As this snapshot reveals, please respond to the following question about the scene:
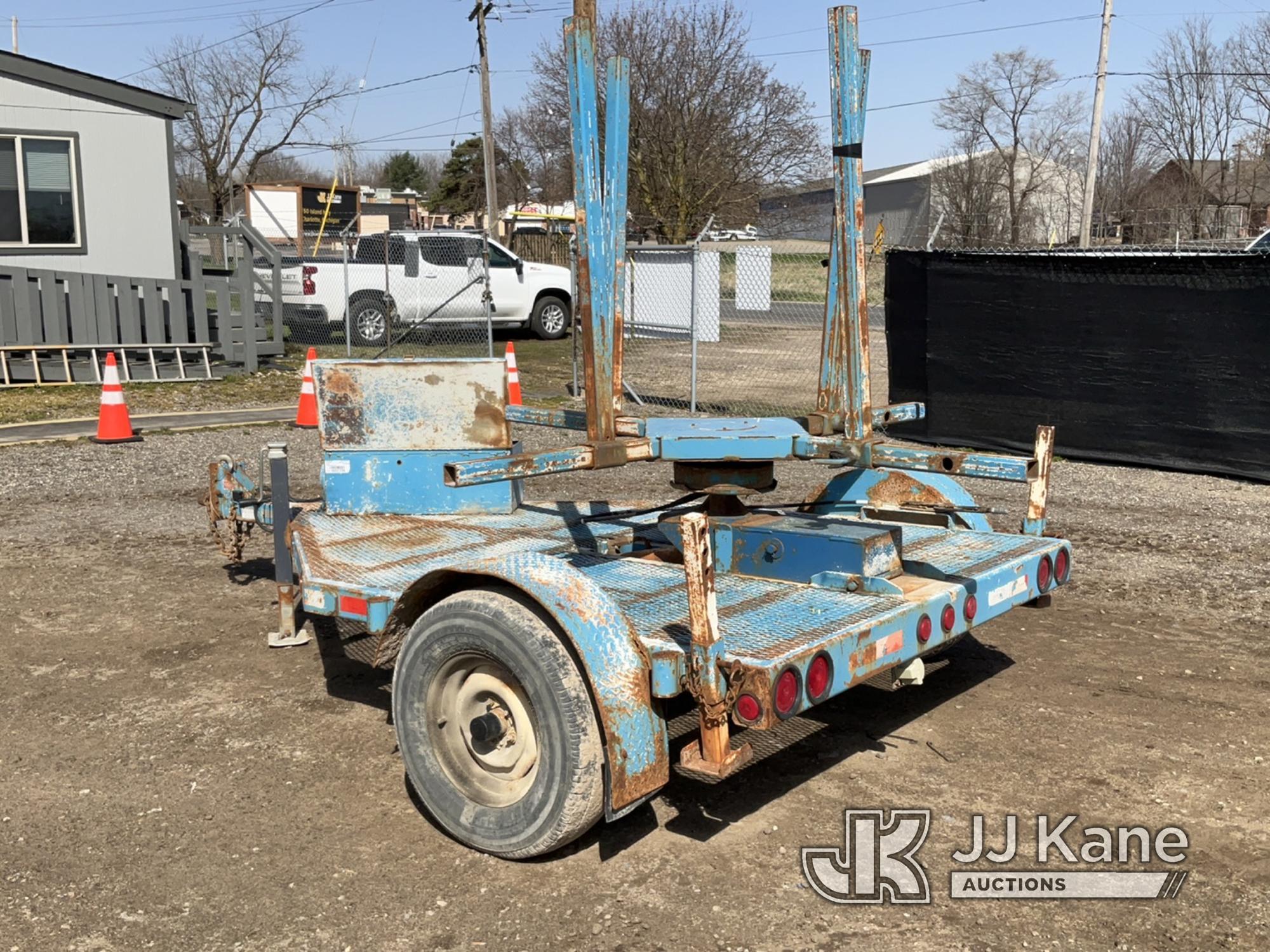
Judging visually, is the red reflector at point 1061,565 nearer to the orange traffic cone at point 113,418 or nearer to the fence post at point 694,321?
the fence post at point 694,321

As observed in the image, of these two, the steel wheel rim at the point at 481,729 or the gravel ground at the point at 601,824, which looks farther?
the steel wheel rim at the point at 481,729

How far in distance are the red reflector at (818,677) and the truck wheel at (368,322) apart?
16.2 m

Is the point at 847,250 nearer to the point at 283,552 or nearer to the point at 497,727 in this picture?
the point at 497,727

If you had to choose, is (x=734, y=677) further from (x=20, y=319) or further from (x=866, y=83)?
(x=20, y=319)

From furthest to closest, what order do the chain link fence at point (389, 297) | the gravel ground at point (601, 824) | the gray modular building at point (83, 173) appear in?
the chain link fence at point (389, 297)
the gray modular building at point (83, 173)
the gravel ground at point (601, 824)

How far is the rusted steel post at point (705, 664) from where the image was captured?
331cm

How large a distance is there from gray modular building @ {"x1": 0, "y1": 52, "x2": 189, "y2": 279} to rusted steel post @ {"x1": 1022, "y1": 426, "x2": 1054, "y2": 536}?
1436 centimetres

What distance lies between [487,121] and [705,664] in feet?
97.3

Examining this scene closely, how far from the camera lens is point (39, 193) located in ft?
52.6

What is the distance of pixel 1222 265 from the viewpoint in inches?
386

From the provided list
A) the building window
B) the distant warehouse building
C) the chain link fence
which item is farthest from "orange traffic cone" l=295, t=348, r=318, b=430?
the distant warehouse building

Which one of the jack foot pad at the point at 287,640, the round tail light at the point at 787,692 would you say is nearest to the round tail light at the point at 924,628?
the round tail light at the point at 787,692

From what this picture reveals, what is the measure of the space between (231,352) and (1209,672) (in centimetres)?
1370

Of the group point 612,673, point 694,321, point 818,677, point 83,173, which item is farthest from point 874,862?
point 83,173
